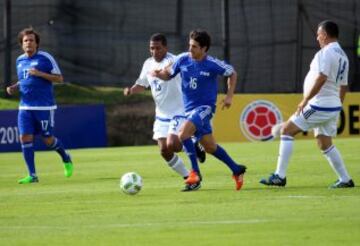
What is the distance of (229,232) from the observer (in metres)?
9.71

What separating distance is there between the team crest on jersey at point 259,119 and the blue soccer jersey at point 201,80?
14.2 meters

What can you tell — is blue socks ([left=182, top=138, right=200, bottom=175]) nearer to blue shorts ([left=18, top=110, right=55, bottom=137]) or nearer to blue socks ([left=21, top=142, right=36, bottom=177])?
blue socks ([left=21, top=142, right=36, bottom=177])

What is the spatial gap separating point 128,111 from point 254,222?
65.1 feet

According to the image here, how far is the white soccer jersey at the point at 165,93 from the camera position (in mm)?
15805

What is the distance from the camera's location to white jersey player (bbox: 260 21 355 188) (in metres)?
13.6

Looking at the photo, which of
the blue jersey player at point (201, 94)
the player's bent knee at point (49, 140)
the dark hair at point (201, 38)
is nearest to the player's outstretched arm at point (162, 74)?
the blue jersey player at point (201, 94)

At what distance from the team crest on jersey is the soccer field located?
9339mm

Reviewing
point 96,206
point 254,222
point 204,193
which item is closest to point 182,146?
point 204,193

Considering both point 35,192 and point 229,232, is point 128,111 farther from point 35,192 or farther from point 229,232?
point 229,232

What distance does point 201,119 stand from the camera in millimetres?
13836

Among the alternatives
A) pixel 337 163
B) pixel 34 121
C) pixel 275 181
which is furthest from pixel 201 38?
pixel 34 121

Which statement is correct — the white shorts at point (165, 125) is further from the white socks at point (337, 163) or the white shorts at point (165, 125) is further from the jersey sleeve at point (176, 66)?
the white socks at point (337, 163)

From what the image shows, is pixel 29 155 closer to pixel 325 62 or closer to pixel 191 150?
pixel 191 150

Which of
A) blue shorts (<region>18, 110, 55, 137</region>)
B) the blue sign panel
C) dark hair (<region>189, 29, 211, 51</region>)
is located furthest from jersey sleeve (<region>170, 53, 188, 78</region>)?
the blue sign panel
